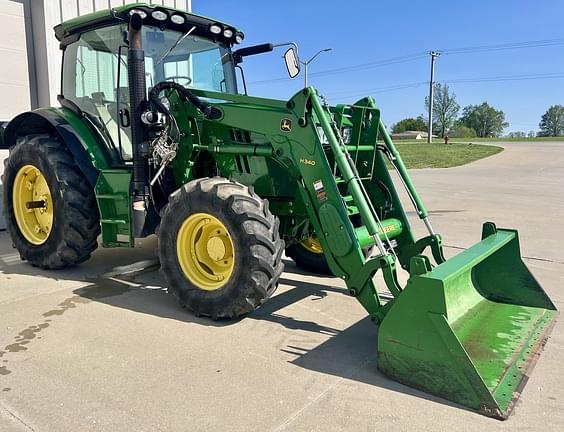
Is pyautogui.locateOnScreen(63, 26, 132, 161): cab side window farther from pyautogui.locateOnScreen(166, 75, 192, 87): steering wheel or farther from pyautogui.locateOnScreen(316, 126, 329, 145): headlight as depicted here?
pyautogui.locateOnScreen(316, 126, 329, 145): headlight

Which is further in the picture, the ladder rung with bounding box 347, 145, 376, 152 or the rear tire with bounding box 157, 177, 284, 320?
the ladder rung with bounding box 347, 145, 376, 152

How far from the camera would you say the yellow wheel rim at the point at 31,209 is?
6.02 m

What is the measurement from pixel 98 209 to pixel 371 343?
11.0 ft

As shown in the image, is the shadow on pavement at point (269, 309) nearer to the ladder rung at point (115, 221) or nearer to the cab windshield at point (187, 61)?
the ladder rung at point (115, 221)

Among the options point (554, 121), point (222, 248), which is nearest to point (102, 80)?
point (222, 248)

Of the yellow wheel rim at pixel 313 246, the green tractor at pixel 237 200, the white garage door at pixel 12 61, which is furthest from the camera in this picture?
the white garage door at pixel 12 61

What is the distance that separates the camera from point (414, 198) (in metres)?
4.77

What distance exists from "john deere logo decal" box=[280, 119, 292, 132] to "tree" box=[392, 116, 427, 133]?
119 meters

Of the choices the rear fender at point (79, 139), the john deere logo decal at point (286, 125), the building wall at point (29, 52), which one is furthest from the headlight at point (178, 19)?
the building wall at point (29, 52)

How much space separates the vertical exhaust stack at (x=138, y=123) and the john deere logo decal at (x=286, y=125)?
58.3 inches

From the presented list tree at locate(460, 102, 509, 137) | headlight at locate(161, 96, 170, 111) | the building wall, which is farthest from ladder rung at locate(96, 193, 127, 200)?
tree at locate(460, 102, 509, 137)

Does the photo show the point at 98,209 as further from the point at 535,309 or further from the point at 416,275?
the point at 535,309

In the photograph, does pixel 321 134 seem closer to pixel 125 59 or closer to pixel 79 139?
pixel 125 59

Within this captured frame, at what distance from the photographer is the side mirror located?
4773mm
